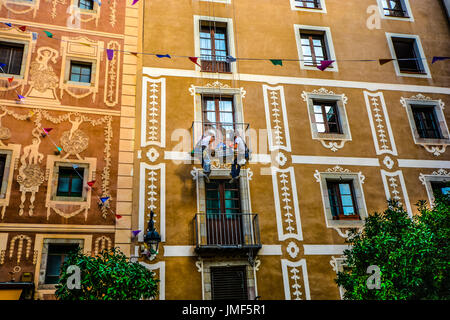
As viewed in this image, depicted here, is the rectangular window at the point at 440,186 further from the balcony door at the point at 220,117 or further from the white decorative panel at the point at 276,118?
the balcony door at the point at 220,117

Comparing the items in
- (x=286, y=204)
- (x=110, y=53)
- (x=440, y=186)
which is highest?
(x=110, y=53)

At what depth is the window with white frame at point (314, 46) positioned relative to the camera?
15.9m

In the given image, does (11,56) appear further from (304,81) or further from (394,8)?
(394,8)

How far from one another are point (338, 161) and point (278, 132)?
6.99 ft

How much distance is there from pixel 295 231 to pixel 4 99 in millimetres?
9190

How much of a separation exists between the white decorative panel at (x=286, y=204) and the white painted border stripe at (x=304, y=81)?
10.8 ft

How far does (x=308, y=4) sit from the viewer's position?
17.1m

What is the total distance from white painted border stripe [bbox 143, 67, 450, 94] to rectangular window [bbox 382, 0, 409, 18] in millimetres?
3450

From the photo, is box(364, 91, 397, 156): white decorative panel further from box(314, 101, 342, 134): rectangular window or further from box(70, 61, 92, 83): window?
box(70, 61, 92, 83): window

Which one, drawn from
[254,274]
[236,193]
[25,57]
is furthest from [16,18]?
[254,274]

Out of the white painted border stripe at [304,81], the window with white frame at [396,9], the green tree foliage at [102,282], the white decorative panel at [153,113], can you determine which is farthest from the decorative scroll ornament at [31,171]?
the window with white frame at [396,9]

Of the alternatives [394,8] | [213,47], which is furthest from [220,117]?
[394,8]
